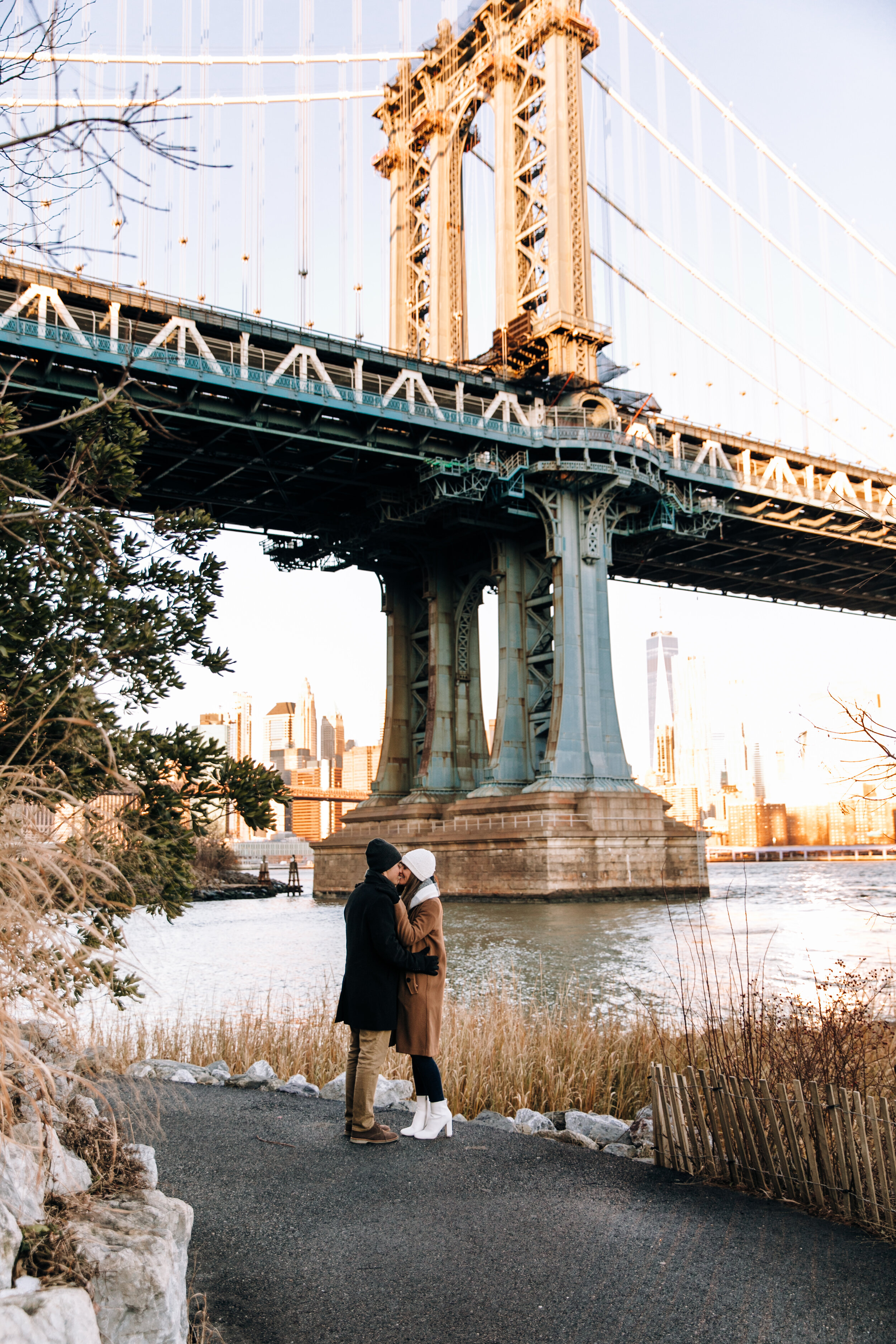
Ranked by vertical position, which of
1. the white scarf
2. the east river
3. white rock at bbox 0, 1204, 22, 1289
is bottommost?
the east river

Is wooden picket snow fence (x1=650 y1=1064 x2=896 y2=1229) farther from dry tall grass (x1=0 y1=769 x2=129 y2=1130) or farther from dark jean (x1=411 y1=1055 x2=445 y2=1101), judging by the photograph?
dry tall grass (x1=0 y1=769 x2=129 y2=1130)

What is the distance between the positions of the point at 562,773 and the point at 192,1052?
3044cm

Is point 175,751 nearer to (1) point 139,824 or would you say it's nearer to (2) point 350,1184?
(1) point 139,824

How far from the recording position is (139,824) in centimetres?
584

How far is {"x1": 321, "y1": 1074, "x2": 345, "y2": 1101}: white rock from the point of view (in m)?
8.60

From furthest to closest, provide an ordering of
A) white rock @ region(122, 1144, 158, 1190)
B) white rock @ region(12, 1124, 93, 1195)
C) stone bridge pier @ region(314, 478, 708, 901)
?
stone bridge pier @ region(314, 478, 708, 901) < white rock @ region(122, 1144, 158, 1190) < white rock @ region(12, 1124, 93, 1195)

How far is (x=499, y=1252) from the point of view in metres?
5.07

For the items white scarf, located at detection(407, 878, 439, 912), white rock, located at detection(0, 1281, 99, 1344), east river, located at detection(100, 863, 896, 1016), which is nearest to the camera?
white rock, located at detection(0, 1281, 99, 1344)

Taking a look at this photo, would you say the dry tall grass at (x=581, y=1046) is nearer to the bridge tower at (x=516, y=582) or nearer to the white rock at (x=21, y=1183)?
→ the white rock at (x=21, y=1183)

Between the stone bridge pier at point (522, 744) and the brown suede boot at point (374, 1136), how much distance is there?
30611mm

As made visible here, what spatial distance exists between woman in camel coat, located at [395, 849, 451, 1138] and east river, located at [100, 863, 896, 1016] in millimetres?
1587

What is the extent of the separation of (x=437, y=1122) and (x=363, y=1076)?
586mm

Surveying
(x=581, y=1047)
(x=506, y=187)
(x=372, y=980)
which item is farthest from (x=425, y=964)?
(x=506, y=187)

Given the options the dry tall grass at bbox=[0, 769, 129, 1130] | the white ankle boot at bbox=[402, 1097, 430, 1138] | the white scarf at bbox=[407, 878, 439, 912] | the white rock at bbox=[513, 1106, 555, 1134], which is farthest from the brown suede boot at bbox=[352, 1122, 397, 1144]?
the dry tall grass at bbox=[0, 769, 129, 1130]
